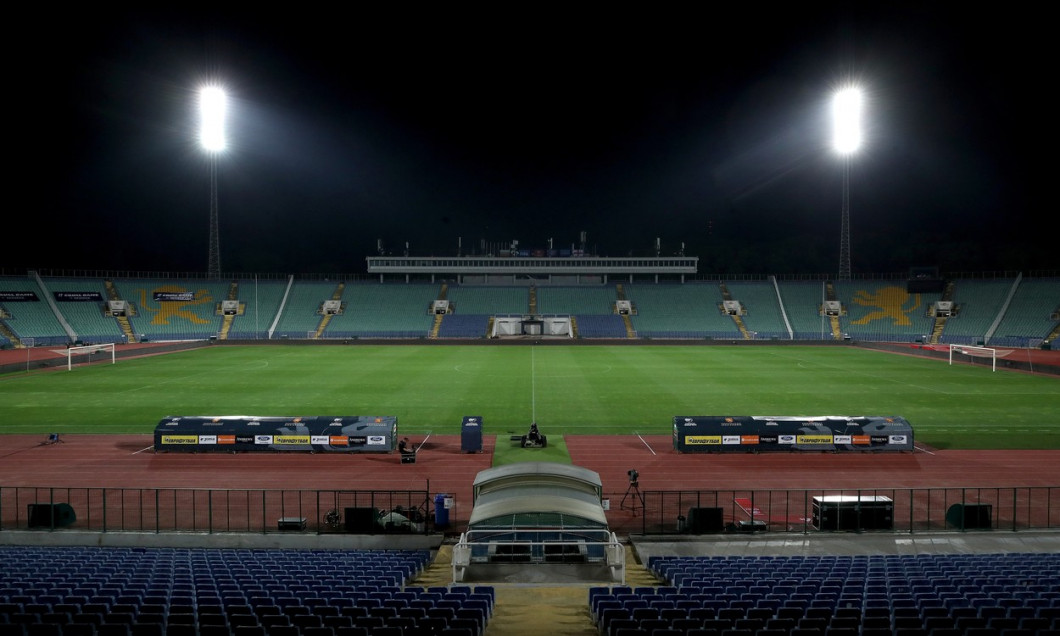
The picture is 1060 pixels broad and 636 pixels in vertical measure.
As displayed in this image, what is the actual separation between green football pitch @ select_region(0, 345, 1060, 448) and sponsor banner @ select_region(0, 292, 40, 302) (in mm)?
25565

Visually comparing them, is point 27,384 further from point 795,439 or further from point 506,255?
point 506,255

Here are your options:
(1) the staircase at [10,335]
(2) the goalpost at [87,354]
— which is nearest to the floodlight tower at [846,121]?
(2) the goalpost at [87,354]

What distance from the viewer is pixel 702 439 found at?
24234 millimetres

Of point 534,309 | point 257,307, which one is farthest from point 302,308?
point 534,309

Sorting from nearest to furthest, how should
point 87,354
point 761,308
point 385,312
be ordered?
1. point 87,354
2. point 385,312
3. point 761,308

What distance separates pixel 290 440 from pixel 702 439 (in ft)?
50.7

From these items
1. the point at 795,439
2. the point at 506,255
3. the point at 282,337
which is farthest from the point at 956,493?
the point at 506,255

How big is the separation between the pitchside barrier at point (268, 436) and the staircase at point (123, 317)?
54118 mm

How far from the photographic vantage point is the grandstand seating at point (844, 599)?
741cm

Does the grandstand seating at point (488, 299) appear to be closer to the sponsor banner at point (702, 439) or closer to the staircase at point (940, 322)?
the staircase at point (940, 322)

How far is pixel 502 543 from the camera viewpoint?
1194 centimetres

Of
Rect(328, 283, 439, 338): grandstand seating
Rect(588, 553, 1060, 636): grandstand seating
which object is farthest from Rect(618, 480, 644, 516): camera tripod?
Rect(328, 283, 439, 338): grandstand seating

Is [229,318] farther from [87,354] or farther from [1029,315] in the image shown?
[1029,315]

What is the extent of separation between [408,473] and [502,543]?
10279mm
